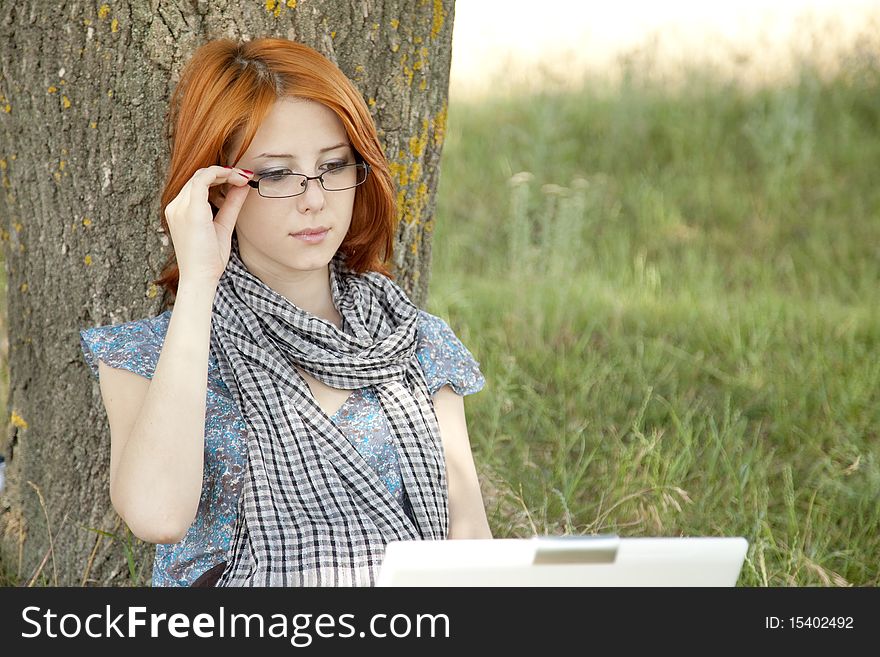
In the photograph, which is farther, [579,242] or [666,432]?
[579,242]

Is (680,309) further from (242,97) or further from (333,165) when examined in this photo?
(242,97)

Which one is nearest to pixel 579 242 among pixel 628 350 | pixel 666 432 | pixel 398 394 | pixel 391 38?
pixel 628 350

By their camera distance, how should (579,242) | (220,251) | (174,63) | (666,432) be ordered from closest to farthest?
(220,251) → (174,63) → (666,432) → (579,242)

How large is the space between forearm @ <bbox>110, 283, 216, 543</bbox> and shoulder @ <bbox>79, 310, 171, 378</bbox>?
16 cm

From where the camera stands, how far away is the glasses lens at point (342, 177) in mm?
2154

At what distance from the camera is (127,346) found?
2.11 metres

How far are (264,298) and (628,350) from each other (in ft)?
6.80

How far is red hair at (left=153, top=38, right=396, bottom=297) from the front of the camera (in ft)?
6.75

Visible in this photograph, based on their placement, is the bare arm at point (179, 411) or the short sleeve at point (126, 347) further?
the short sleeve at point (126, 347)

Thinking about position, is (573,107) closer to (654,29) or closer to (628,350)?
(654,29)

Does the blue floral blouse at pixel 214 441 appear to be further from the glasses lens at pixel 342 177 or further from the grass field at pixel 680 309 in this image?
the grass field at pixel 680 309

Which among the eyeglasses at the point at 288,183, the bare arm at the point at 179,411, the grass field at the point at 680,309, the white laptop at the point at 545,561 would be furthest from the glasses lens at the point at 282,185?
the grass field at the point at 680,309

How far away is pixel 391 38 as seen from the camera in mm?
2557

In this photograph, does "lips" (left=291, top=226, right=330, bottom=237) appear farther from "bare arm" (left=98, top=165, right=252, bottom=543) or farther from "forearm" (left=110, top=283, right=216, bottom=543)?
"forearm" (left=110, top=283, right=216, bottom=543)
